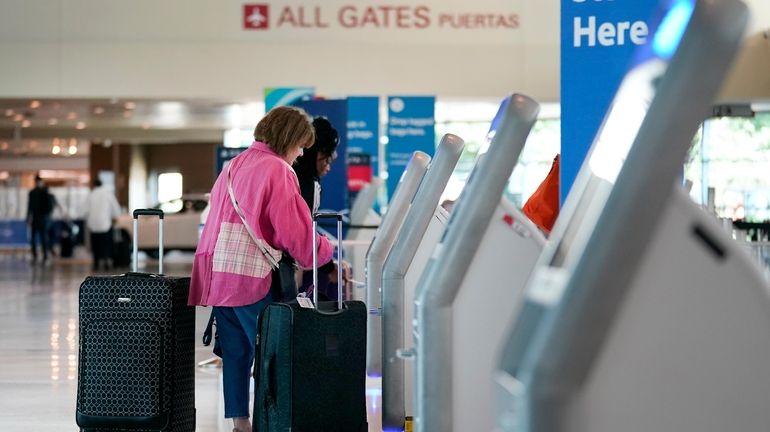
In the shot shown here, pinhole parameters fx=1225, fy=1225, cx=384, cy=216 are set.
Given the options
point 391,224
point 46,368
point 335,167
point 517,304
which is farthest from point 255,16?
point 517,304

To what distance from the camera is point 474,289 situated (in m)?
3.18

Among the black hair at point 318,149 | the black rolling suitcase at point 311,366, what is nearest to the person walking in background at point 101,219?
the black hair at point 318,149

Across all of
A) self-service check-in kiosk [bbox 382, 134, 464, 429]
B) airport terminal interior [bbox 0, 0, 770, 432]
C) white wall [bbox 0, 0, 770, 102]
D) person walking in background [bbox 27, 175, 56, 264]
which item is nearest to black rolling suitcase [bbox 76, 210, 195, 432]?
airport terminal interior [bbox 0, 0, 770, 432]

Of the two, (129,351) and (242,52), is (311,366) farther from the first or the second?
(242,52)

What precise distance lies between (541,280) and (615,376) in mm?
178

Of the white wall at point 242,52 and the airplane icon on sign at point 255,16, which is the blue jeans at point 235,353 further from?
the airplane icon on sign at point 255,16

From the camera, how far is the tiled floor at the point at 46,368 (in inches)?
221

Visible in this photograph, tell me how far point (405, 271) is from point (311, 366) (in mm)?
487

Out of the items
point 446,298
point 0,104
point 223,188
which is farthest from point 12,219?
point 446,298

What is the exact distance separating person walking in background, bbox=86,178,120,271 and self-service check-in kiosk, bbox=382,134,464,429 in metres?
16.5

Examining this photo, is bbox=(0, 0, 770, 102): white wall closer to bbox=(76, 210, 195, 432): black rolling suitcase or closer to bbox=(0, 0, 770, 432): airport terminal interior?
bbox=(0, 0, 770, 432): airport terminal interior

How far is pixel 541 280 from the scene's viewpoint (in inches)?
72.2

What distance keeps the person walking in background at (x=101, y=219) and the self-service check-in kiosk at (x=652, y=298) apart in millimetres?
19291

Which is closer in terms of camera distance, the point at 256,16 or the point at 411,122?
the point at 411,122
